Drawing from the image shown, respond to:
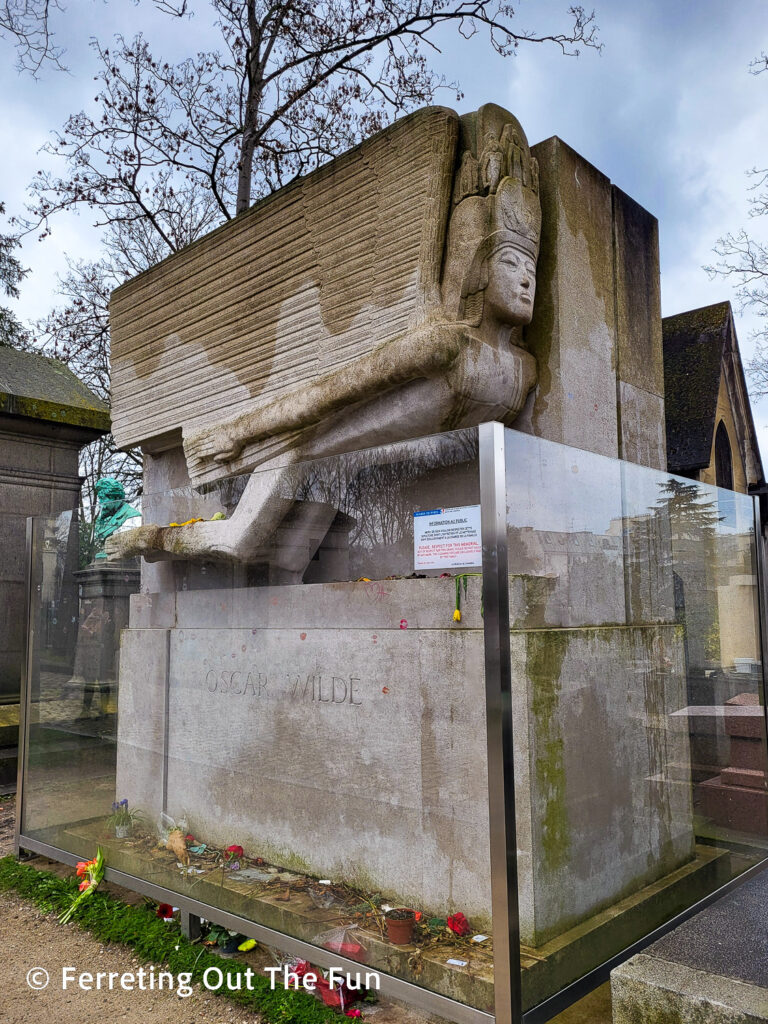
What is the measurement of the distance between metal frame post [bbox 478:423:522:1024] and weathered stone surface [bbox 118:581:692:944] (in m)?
0.20

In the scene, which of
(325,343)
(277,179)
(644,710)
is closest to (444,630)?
(644,710)

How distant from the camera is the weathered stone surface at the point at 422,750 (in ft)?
10.1

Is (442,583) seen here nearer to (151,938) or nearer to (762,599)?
(151,938)

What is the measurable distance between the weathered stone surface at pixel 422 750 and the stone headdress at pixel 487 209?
1.51 m

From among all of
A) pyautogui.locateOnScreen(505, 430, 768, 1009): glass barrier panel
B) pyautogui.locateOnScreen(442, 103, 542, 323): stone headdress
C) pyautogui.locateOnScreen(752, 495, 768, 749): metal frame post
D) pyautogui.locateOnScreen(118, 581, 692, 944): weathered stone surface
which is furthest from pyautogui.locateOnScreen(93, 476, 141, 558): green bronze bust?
pyautogui.locateOnScreen(752, 495, 768, 749): metal frame post

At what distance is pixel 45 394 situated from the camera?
27.3 ft

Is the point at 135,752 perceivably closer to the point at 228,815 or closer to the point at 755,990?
the point at 228,815

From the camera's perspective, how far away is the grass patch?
3279 millimetres

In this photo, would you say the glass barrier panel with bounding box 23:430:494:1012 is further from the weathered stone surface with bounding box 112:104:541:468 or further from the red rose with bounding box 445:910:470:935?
the weathered stone surface with bounding box 112:104:541:468

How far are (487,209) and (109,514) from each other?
384 centimetres

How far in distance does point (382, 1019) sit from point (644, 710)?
165 centimetres

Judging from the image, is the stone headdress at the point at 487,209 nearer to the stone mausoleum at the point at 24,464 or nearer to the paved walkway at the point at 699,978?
the paved walkway at the point at 699,978

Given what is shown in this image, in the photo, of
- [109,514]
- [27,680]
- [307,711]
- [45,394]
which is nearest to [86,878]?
[27,680]

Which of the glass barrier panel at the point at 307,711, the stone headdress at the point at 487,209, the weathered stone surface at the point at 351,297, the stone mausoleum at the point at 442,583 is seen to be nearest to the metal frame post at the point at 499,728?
the stone mausoleum at the point at 442,583
